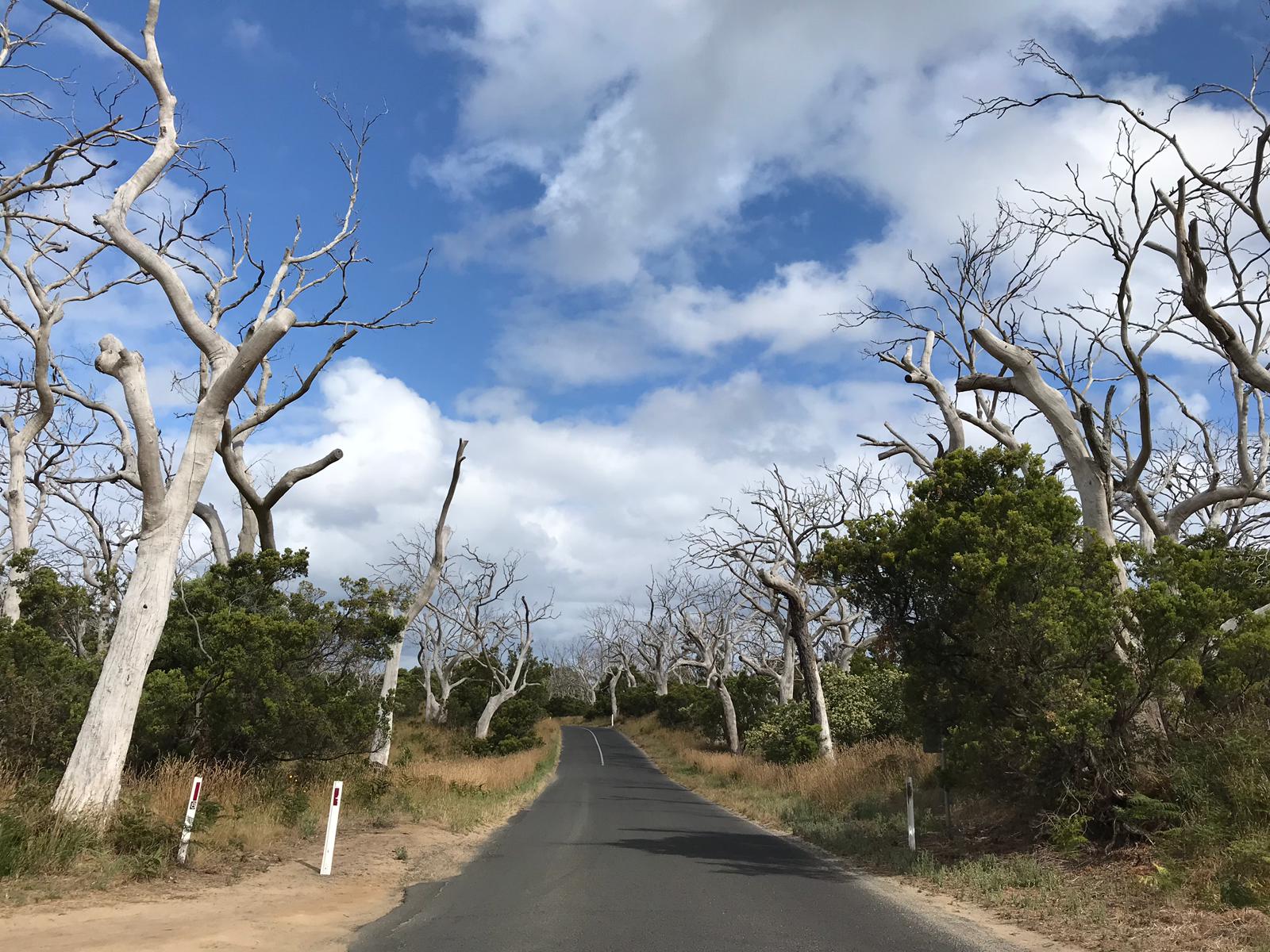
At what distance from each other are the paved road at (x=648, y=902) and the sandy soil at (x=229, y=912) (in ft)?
1.33

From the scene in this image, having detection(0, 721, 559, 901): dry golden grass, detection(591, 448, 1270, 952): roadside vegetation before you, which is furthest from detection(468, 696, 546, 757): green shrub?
detection(591, 448, 1270, 952): roadside vegetation

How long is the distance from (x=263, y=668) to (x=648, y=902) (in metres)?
7.19

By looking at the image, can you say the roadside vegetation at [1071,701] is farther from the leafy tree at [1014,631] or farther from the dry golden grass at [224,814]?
the dry golden grass at [224,814]

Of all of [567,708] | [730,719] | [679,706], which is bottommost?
[730,719]

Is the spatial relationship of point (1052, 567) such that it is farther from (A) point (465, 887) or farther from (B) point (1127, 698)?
(A) point (465, 887)

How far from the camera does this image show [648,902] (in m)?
8.76

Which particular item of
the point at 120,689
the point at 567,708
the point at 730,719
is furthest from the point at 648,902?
the point at 567,708

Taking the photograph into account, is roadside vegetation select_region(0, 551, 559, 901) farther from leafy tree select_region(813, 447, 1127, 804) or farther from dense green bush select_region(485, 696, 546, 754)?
dense green bush select_region(485, 696, 546, 754)

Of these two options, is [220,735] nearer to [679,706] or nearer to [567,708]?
[679,706]

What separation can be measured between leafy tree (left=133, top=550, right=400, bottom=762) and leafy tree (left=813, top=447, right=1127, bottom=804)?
29.7 ft

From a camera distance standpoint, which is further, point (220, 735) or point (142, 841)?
point (220, 735)

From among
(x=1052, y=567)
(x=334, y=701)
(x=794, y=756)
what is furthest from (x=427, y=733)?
(x=1052, y=567)

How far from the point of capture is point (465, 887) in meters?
9.52

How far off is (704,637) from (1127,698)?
3822 cm
